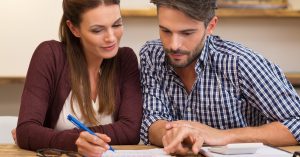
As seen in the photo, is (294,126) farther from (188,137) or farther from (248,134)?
(188,137)

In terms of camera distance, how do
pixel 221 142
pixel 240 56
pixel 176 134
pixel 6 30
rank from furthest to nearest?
pixel 6 30 → pixel 240 56 → pixel 221 142 → pixel 176 134

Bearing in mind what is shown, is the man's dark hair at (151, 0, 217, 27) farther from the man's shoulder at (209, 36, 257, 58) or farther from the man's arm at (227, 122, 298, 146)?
the man's arm at (227, 122, 298, 146)

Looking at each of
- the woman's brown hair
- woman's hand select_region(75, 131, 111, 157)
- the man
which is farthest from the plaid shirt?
woman's hand select_region(75, 131, 111, 157)

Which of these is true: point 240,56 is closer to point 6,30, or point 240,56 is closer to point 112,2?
point 112,2

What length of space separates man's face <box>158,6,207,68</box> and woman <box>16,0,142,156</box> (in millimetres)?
197

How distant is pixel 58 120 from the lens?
5.99 feet

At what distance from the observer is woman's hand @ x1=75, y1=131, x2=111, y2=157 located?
4.56ft

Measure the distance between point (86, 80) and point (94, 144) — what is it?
1.65 feet

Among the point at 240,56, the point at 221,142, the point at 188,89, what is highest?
the point at 240,56

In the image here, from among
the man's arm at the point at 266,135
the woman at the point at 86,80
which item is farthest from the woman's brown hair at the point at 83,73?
the man's arm at the point at 266,135

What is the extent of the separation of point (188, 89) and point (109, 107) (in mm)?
302

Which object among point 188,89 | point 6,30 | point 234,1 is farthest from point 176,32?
point 6,30

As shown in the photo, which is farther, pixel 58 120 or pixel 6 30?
pixel 6 30

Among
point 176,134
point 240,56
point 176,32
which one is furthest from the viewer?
point 240,56
